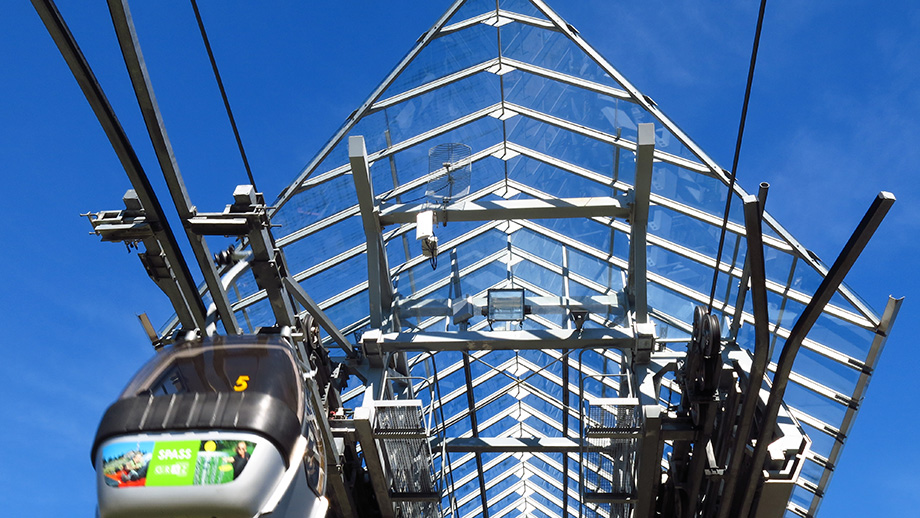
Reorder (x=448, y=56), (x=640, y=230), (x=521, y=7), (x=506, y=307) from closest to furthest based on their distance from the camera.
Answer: (x=640, y=230) < (x=506, y=307) < (x=521, y=7) < (x=448, y=56)

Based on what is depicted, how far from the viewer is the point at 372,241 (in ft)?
42.0

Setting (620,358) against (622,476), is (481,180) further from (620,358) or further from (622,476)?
(622,476)

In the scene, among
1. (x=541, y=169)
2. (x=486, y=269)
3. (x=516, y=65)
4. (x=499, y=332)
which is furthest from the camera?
(x=486, y=269)

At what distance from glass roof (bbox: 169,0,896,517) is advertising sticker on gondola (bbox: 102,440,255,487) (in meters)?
5.74

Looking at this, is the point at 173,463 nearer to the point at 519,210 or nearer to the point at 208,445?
the point at 208,445

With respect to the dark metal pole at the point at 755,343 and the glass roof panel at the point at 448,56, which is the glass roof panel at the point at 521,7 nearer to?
the glass roof panel at the point at 448,56

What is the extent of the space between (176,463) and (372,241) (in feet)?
21.0

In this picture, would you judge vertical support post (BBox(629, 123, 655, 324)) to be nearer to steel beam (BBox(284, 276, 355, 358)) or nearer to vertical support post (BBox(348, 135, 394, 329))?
vertical support post (BBox(348, 135, 394, 329))

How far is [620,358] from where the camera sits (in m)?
16.0

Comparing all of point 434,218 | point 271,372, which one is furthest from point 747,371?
point 271,372

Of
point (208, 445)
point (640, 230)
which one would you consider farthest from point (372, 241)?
point (208, 445)

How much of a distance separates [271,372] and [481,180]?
9454 millimetres

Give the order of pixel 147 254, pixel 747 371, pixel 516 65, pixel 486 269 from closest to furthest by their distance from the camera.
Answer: pixel 147 254 < pixel 747 371 < pixel 516 65 < pixel 486 269

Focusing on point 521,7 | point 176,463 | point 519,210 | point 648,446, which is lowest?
point 176,463
